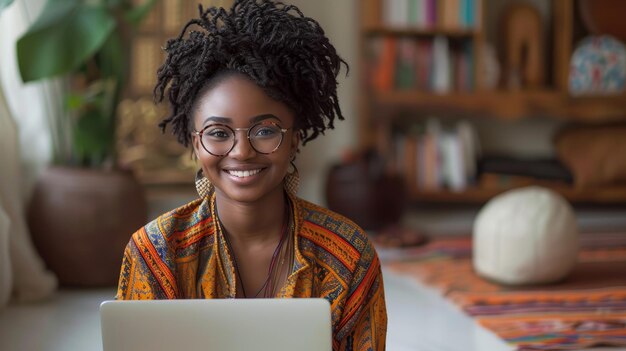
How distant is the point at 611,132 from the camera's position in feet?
14.1

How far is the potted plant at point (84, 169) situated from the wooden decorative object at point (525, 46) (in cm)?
220

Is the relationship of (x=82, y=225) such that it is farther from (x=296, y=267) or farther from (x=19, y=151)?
(x=296, y=267)

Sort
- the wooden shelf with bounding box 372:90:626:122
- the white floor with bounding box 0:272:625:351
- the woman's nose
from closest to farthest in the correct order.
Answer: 1. the woman's nose
2. the white floor with bounding box 0:272:625:351
3. the wooden shelf with bounding box 372:90:626:122

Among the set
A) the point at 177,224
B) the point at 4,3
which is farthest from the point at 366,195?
the point at 177,224

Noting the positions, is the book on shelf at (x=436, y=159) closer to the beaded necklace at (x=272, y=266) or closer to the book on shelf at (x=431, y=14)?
the book on shelf at (x=431, y=14)

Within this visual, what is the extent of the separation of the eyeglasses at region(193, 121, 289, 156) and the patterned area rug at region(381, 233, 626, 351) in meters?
1.16

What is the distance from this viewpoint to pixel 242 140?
4.25 feet

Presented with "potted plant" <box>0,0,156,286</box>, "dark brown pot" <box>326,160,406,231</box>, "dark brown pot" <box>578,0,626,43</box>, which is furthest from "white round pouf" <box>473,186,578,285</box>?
"dark brown pot" <box>578,0,626,43</box>

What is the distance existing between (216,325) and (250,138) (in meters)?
0.31

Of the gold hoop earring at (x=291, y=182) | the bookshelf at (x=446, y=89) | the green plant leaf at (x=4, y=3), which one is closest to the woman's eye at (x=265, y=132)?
the gold hoop earring at (x=291, y=182)

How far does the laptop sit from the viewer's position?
1141 mm

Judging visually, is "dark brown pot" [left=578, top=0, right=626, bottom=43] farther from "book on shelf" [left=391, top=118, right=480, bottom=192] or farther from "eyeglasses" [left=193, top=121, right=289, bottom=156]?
"eyeglasses" [left=193, top=121, right=289, bottom=156]

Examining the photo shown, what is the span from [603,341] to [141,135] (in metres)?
2.75

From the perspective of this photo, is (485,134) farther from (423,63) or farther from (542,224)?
(542,224)
